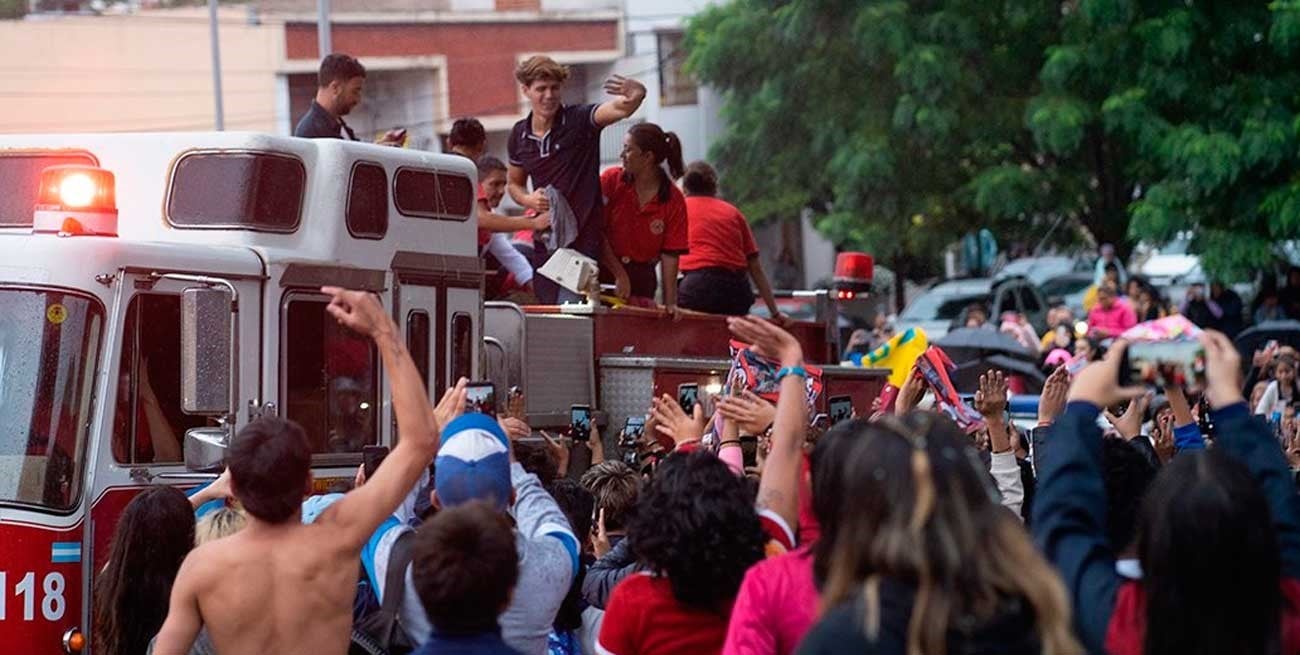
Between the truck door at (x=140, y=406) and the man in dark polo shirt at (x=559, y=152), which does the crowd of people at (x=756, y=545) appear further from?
the man in dark polo shirt at (x=559, y=152)

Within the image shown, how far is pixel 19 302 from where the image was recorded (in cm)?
752

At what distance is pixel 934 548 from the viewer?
3496mm

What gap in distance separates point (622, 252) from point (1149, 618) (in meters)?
7.60

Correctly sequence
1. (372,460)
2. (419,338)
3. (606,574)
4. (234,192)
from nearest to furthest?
1. (606,574)
2. (372,460)
3. (234,192)
4. (419,338)

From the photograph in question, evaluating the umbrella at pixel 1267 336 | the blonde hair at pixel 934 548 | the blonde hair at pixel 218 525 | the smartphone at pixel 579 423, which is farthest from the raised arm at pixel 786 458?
the umbrella at pixel 1267 336

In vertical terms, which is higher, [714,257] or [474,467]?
[714,257]

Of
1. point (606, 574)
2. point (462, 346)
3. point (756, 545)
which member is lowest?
point (606, 574)

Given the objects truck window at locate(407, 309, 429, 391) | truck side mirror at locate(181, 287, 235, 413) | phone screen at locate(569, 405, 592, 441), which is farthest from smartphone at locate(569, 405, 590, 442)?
truck side mirror at locate(181, 287, 235, 413)

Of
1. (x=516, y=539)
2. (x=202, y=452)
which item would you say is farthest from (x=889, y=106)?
(x=516, y=539)

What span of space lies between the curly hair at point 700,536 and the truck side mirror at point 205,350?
3002mm

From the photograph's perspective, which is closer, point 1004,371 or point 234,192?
point 234,192

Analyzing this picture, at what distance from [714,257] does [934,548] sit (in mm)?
8636

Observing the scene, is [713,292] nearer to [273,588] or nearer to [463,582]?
[273,588]

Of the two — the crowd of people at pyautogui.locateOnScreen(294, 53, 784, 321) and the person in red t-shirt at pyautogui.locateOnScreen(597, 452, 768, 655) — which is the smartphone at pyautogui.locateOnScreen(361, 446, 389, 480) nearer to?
the person in red t-shirt at pyautogui.locateOnScreen(597, 452, 768, 655)
